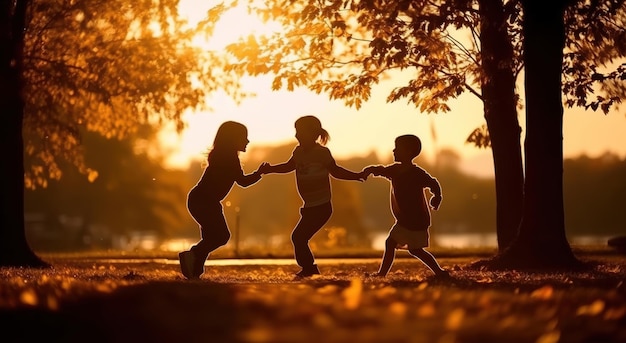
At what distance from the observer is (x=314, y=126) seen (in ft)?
42.0

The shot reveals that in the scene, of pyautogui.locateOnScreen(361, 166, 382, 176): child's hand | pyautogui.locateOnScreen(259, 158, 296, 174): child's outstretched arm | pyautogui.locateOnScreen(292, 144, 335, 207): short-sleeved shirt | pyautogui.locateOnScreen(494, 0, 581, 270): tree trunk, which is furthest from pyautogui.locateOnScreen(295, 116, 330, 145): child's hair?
pyautogui.locateOnScreen(494, 0, 581, 270): tree trunk

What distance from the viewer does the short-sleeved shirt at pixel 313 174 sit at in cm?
1262

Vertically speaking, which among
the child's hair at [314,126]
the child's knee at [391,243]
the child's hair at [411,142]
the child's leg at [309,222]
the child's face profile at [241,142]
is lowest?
the child's knee at [391,243]

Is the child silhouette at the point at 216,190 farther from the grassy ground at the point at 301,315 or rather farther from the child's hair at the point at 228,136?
the grassy ground at the point at 301,315

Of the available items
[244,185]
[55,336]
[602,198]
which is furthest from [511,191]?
[602,198]

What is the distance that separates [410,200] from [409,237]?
1.57ft

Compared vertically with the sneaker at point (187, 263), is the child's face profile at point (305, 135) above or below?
above

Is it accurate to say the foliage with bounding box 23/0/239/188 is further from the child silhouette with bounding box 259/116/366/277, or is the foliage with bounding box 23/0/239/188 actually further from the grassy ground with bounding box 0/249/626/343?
the grassy ground with bounding box 0/249/626/343

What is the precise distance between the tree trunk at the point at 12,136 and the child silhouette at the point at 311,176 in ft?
24.7

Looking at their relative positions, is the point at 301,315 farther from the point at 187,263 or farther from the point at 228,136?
the point at 228,136

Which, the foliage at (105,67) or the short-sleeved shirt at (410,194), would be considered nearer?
the short-sleeved shirt at (410,194)

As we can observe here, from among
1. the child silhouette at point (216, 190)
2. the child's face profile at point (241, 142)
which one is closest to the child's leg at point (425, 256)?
the child silhouette at point (216, 190)

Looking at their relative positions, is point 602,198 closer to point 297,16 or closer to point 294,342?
point 297,16

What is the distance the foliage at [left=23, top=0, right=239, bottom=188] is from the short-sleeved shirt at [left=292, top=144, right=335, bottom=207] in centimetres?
690
